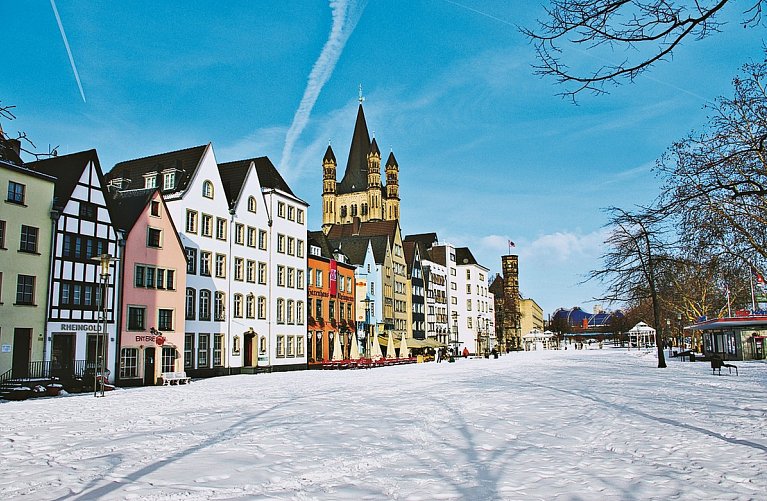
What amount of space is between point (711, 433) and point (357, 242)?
6585 cm

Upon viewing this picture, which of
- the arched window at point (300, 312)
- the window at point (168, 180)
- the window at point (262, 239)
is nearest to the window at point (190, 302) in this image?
the window at point (168, 180)

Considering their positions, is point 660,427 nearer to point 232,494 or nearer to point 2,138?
point 232,494

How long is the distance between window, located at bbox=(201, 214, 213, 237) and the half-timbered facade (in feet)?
30.3

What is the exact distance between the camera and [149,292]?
38.5 metres

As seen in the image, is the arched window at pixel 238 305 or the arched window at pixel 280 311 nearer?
the arched window at pixel 238 305

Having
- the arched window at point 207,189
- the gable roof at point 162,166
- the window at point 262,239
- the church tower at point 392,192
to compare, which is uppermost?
the church tower at point 392,192

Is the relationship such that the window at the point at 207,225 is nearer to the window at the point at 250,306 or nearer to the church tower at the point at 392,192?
the window at the point at 250,306

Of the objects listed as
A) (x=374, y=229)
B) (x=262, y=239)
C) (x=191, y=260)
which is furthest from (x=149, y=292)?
(x=374, y=229)

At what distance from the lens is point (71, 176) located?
114ft

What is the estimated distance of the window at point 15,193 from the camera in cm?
3098

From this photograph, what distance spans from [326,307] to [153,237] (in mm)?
24743

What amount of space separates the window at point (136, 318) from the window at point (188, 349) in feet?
18.1

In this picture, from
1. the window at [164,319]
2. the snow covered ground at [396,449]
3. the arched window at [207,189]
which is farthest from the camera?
the arched window at [207,189]

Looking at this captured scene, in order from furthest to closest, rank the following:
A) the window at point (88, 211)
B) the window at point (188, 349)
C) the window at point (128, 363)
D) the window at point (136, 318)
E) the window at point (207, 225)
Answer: the window at point (207, 225), the window at point (188, 349), the window at point (136, 318), the window at point (128, 363), the window at point (88, 211)
